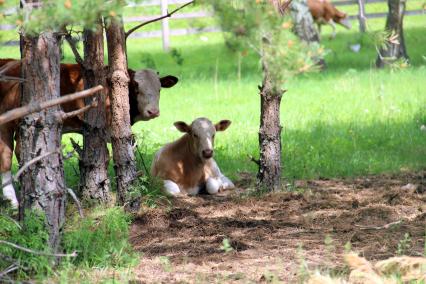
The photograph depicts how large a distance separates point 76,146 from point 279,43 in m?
4.02

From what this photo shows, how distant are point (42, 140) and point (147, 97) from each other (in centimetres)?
362

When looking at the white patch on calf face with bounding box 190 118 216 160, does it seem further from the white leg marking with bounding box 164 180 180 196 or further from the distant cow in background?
the distant cow in background

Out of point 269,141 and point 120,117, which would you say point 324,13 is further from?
point 120,117

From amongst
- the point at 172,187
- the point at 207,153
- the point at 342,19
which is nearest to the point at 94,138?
the point at 172,187

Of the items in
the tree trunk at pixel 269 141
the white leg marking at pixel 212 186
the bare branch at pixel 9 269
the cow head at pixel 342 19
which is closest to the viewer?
the bare branch at pixel 9 269

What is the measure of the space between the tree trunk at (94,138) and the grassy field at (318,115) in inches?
42.2

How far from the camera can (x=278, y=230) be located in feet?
25.9

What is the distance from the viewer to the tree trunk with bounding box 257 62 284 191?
9.15m

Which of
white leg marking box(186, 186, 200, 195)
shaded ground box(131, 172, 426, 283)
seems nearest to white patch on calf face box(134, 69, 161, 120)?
white leg marking box(186, 186, 200, 195)

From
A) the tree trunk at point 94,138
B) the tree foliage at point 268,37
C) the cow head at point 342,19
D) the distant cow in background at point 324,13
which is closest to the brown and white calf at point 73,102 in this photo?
the tree trunk at point 94,138

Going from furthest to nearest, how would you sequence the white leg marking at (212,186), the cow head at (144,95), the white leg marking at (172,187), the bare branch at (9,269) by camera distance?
the cow head at (144,95) → the white leg marking at (212,186) → the white leg marking at (172,187) → the bare branch at (9,269)

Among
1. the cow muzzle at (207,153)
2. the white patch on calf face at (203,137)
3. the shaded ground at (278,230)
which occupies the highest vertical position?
the white patch on calf face at (203,137)

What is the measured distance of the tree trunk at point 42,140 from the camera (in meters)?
6.69

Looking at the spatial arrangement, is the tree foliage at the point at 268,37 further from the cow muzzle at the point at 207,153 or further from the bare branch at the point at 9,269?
the cow muzzle at the point at 207,153
